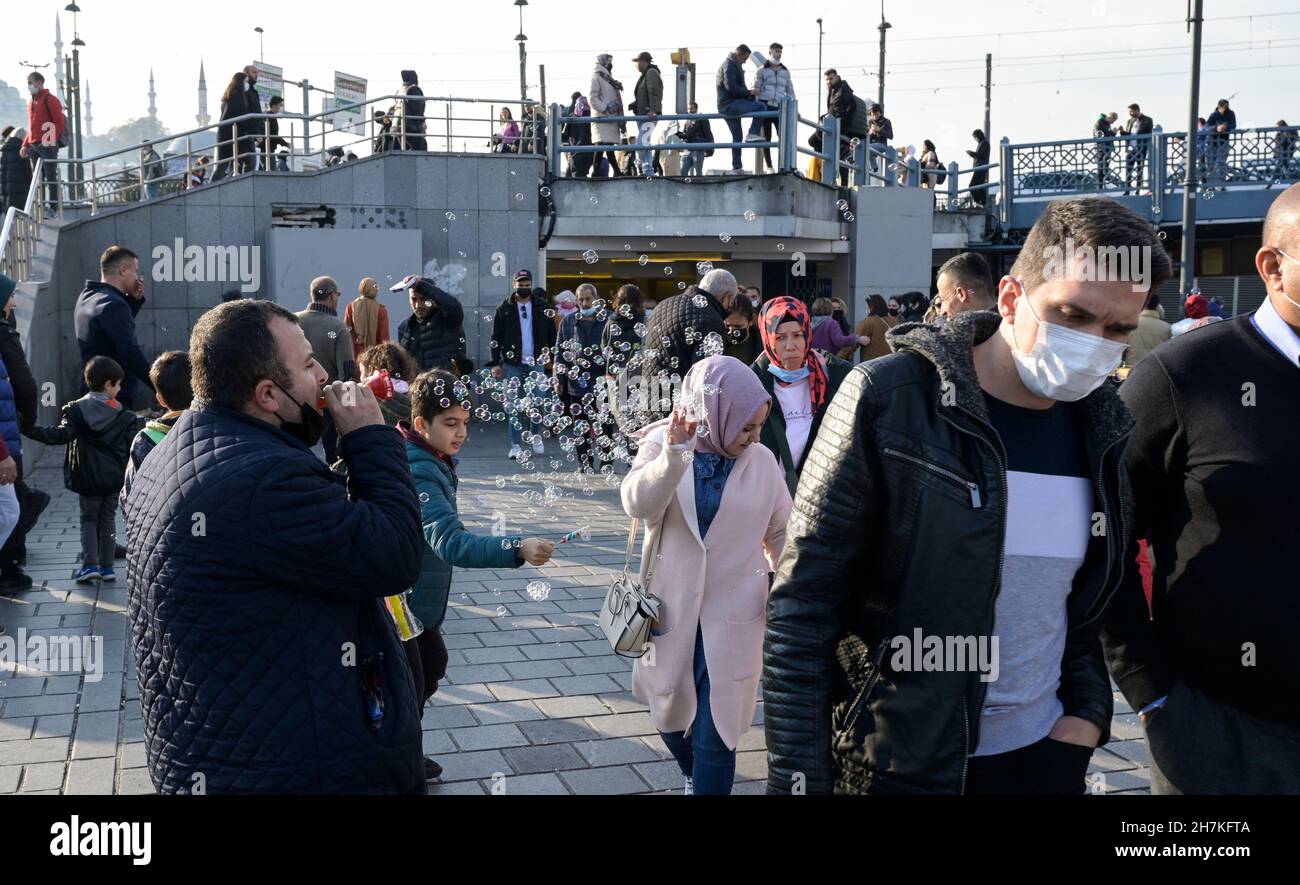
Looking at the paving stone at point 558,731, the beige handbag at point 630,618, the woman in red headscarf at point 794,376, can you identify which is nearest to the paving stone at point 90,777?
the paving stone at point 558,731

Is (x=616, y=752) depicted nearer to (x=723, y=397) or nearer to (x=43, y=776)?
(x=723, y=397)

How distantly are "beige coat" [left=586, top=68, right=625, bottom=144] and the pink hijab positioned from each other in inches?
642

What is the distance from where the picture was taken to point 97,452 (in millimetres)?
7875

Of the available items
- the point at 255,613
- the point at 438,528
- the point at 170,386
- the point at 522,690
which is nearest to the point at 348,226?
the point at 170,386

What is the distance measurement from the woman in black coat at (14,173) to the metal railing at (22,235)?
1.54 metres

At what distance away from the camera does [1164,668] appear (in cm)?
272

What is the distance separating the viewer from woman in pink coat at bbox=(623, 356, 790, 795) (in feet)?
13.4

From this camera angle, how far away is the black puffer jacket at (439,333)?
38.0ft

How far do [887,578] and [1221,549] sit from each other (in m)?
0.77

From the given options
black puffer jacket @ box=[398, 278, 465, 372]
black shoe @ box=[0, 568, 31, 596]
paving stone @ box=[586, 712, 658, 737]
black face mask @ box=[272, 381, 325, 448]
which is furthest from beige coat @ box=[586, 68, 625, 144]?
black face mask @ box=[272, 381, 325, 448]

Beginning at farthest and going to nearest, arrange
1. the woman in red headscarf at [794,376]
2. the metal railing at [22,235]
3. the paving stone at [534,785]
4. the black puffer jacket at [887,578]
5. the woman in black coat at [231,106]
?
the woman in black coat at [231,106] < the metal railing at [22,235] < the woman in red headscarf at [794,376] < the paving stone at [534,785] < the black puffer jacket at [887,578]

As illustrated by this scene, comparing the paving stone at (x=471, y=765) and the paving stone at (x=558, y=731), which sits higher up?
the paving stone at (x=558, y=731)

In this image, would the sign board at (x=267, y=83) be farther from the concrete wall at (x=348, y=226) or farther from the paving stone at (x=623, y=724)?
the paving stone at (x=623, y=724)
